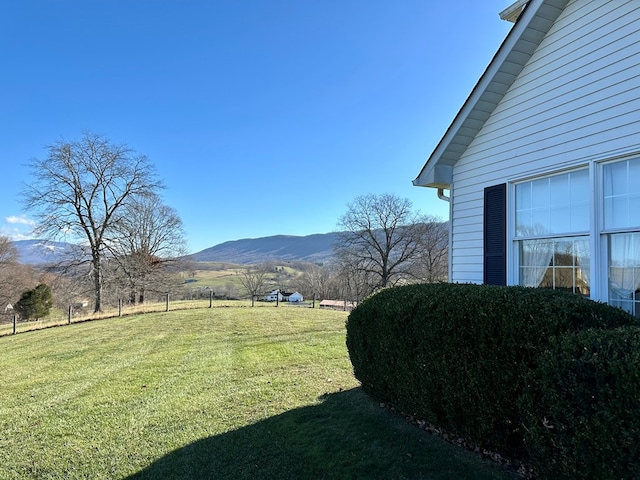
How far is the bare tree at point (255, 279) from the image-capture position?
198 feet

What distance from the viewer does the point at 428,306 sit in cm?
351

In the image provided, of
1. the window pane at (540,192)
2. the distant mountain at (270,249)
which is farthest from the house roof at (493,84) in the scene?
the distant mountain at (270,249)

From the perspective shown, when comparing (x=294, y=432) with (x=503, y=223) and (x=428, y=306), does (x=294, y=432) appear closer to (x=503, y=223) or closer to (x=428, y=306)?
(x=428, y=306)

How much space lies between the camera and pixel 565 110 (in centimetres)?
432

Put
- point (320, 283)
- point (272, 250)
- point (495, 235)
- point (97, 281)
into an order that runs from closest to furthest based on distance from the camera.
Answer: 1. point (495, 235)
2. point (97, 281)
3. point (320, 283)
4. point (272, 250)

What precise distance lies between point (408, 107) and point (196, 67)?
7906 millimetres

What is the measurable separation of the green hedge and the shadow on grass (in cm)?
25

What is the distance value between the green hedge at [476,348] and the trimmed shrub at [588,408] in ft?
0.29

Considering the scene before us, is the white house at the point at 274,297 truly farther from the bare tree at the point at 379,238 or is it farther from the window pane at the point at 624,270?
the window pane at the point at 624,270

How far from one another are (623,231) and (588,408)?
8.92 feet

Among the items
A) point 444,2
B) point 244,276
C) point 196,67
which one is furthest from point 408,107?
point 244,276

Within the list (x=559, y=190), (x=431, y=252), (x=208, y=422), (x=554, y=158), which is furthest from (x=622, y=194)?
(x=431, y=252)

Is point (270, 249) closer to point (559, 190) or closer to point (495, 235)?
point (495, 235)

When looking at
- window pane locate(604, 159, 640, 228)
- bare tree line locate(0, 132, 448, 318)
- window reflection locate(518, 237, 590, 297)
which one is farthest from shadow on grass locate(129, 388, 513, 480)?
bare tree line locate(0, 132, 448, 318)
